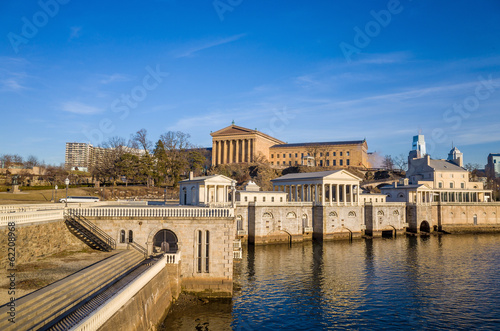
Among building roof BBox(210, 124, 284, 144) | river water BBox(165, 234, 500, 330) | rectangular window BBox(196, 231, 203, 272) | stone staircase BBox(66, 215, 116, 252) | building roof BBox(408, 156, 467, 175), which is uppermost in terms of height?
building roof BBox(210, 124, 284, 144)

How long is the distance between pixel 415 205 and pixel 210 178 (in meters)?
49.1

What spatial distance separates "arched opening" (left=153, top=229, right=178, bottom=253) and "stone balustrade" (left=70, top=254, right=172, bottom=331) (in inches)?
206

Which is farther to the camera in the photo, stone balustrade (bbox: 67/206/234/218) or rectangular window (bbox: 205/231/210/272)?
stone balustrade (bbox: 67/206/234/218)

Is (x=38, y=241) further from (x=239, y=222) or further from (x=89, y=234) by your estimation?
(x=239, y=222)

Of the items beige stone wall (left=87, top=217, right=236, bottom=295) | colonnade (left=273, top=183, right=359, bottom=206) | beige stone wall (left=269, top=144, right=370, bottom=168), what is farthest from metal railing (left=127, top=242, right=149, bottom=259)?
beige stone wall (left=269, top=144, right=370, bottom=168)

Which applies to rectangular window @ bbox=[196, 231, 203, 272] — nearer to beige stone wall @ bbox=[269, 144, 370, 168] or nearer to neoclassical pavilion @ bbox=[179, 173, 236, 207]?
neoclassical pavilion @ bbox=[179, 173, 236, 207]

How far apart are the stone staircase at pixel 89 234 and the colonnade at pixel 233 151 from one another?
351ft

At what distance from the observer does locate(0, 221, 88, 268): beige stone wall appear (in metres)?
20.0

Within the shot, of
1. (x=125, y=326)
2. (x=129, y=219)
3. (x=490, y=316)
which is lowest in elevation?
(x=490, y=316)

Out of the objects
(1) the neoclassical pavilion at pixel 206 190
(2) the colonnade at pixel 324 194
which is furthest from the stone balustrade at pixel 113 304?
(2) the colonnade at pixel 324 194

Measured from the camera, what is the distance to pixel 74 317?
13703mm

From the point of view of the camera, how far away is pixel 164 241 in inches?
1102

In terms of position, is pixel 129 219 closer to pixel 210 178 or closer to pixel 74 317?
pixel 74 317

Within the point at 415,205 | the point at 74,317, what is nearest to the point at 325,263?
the point at 74,317
